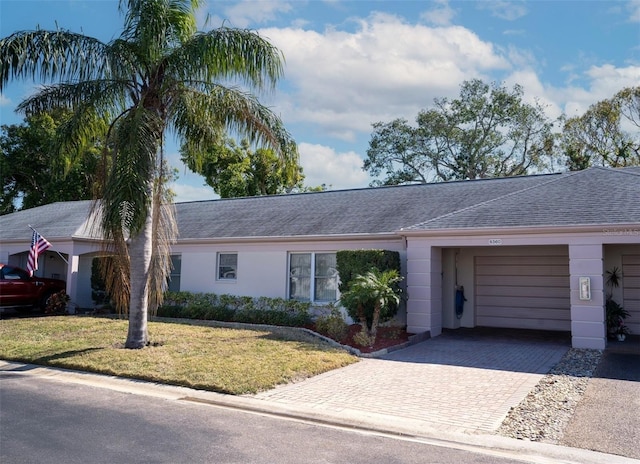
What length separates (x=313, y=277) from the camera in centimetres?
1631

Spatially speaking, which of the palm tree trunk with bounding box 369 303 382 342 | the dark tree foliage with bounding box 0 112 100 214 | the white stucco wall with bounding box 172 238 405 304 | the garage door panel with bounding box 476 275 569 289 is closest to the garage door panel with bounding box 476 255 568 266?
the garage door panel with bounding box 476 275 569 289

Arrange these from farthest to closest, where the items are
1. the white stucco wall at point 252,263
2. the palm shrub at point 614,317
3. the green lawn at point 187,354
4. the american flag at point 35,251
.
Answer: the white stucco wall at point 252,263 < the american flag at point 35,251 < the palm shrub at point 614,317 < the green lawn at point 187,354

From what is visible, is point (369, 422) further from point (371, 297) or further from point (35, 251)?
point (35, 251)

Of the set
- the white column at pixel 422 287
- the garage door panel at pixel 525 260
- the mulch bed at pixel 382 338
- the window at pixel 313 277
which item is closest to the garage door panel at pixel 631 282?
the garage door panel at pixel 525 260

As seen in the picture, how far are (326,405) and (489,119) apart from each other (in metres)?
35.6

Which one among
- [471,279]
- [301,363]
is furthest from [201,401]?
[471,279]

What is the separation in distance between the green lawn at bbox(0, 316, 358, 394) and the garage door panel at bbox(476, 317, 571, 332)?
241 inches

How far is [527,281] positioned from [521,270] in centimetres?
37

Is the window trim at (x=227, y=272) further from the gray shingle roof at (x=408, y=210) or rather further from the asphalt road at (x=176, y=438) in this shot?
the asphalt road at (x=176, y=438)

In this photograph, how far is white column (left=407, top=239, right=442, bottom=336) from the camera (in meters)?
13.5

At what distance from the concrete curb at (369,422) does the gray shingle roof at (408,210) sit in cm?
707

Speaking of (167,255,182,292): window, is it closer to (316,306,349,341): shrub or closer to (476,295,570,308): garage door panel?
(316,306,349,341): shrub

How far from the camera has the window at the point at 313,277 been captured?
16.1 m

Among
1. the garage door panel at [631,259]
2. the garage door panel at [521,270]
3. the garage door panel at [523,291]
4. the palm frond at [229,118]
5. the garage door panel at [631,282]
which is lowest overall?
the garage door panel at [523,291]
